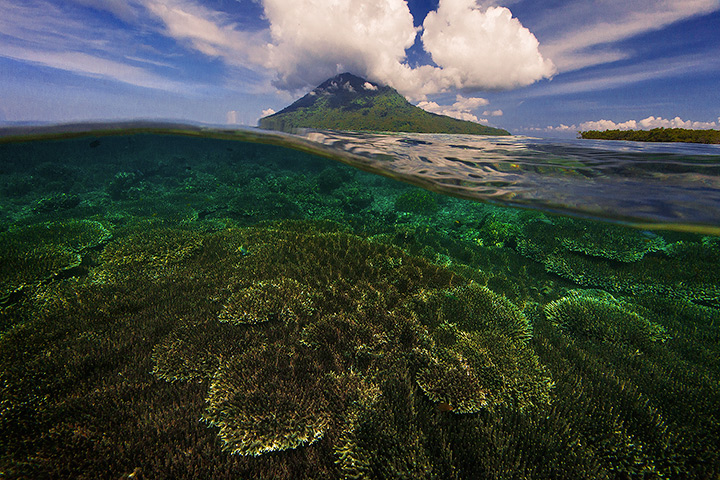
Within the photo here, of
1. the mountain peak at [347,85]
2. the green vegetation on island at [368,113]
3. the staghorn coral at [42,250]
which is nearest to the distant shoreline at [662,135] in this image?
the staghorn coral at [42,250]

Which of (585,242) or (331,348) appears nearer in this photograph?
(331,348)

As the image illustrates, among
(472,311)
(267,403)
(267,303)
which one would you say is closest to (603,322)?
(472,311)

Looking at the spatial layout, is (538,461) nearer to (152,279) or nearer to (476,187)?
(152,279)

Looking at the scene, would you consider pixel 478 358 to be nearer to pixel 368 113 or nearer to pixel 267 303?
pixel 267 303

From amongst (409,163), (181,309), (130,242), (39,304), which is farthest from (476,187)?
(39,304)

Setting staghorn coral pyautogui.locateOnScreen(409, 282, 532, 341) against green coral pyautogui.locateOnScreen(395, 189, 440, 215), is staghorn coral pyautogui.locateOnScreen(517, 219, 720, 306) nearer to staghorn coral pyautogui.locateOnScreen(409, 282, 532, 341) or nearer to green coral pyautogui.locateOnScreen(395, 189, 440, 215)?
staghorn coral pyautogui.locateOnScreen(409, 282, 532, 341)

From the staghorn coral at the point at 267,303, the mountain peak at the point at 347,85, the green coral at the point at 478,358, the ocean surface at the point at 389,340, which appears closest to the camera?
the ocean surface at the point at 389,340

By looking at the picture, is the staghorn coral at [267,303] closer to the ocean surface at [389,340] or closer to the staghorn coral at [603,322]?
the ocean surface at [389,340]
